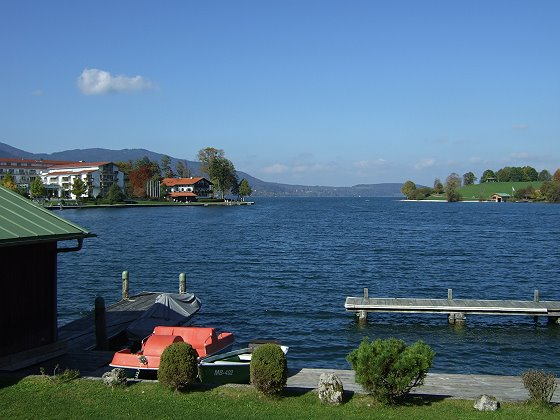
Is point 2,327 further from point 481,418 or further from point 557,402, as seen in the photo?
point 557,402

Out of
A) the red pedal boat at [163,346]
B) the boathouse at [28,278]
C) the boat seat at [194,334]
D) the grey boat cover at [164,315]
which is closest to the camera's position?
the boathouse at [28,278]

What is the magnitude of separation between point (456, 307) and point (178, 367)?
20.5 metres

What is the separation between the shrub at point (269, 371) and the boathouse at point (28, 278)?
678 centimetres

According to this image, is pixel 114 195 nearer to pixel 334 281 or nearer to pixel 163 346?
pixel 334 281

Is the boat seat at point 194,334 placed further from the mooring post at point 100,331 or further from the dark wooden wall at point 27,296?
the dark wooden wall at point 27,296

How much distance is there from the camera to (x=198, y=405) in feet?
47.6

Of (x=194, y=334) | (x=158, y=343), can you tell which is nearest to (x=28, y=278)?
(x=158, y=343)

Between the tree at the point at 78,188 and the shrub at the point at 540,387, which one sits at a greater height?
the tree at the point at 78,188

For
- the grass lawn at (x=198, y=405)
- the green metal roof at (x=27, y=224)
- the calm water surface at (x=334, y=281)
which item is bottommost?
the calm water surface at (x=334, y=281)

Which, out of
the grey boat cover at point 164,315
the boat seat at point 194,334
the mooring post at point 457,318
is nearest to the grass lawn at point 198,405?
the boat seat at point 194,334

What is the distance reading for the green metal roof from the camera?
16438 mm

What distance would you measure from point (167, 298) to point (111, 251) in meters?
40.3

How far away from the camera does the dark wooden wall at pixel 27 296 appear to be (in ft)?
56.0

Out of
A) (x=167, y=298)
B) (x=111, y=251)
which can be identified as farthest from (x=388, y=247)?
(x=167, y=298)
